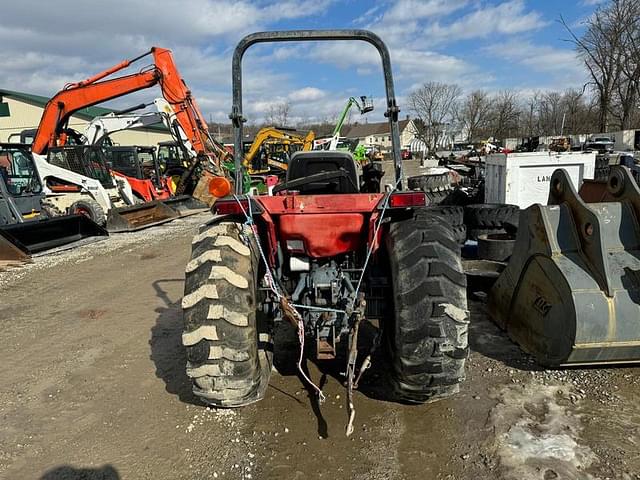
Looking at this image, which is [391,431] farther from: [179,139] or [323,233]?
[179,139]

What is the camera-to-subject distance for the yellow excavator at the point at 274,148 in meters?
17.9

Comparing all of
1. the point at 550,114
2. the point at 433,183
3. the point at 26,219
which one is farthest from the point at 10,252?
the point at 550,114

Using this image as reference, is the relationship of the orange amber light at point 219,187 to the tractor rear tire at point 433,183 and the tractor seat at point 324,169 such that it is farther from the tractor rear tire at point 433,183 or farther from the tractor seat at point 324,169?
the tractor rear tire at point 433,183

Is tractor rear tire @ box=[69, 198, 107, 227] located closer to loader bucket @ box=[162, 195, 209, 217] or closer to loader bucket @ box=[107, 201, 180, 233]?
loader bucket @ box=[107, 201, 180, 233]

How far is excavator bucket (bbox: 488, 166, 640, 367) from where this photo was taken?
3098mm

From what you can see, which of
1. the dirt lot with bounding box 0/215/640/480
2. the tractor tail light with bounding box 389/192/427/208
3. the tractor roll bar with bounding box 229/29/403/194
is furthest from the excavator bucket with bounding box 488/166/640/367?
the tractor roll bar with bounding box 229/29/403/194

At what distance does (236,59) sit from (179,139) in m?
11.1

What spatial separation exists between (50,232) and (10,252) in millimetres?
1290

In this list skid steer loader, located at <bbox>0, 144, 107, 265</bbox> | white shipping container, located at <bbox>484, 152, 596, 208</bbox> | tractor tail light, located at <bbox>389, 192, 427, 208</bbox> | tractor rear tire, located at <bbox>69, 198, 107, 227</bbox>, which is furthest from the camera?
tractor rear tire, located at <bbox>69, 198, 107, 227</bbox>

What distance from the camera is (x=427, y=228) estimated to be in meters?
2.93

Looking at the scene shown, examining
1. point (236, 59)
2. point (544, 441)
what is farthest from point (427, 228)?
point (236, 59)

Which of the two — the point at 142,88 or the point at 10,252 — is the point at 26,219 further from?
the point at 142,88

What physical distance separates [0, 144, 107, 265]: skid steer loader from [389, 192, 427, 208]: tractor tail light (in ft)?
24.5

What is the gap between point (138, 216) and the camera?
1192 cm
